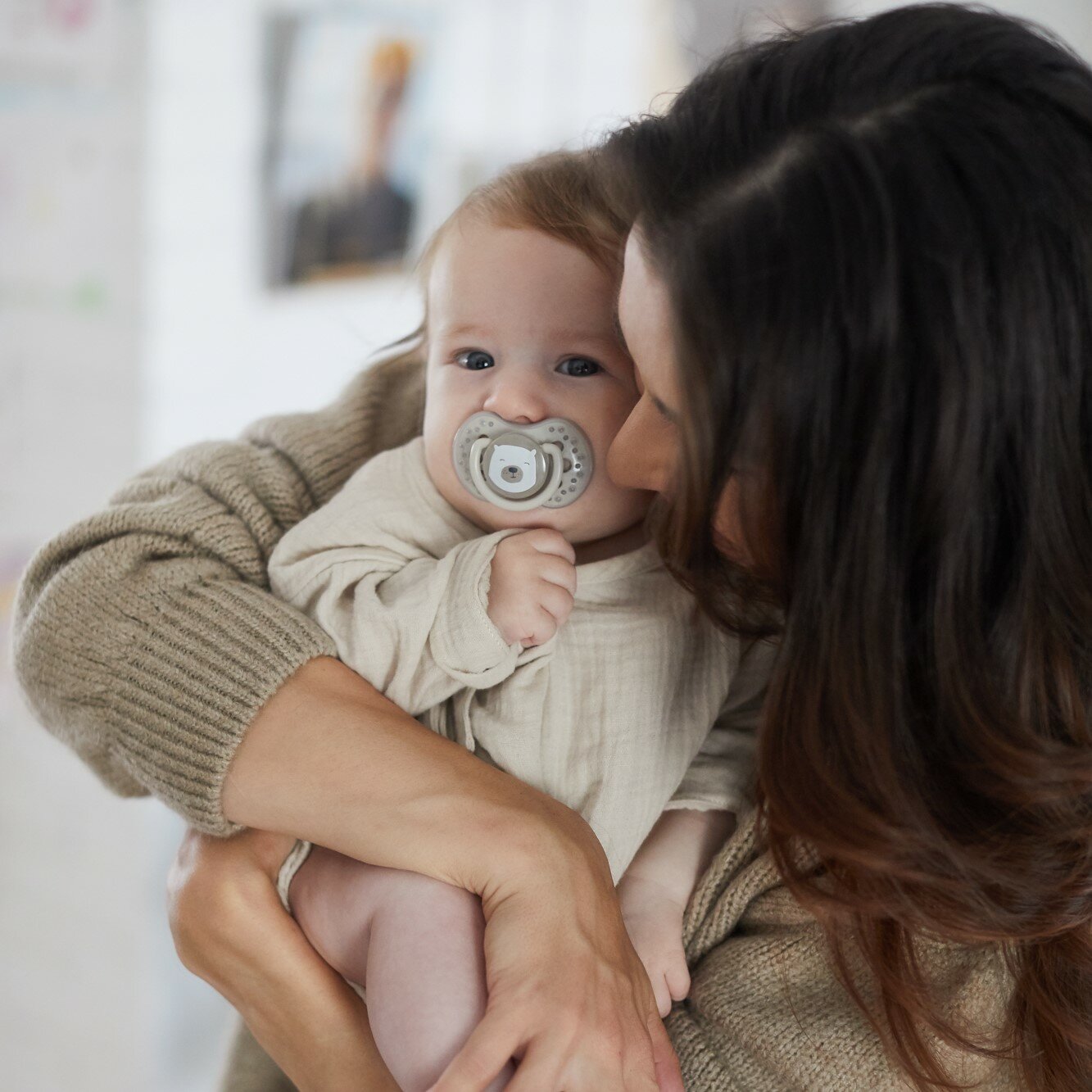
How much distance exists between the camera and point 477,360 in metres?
0.92

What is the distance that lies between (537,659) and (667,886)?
0.75 feet

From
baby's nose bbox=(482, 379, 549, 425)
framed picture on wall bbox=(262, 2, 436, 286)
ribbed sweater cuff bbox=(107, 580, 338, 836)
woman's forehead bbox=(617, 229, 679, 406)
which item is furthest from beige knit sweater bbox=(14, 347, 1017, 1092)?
framed picture on wall bbox=(262, 2, 436, 286)

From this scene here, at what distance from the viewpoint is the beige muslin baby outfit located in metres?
0.89

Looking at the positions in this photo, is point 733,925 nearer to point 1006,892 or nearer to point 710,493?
point 1006,892

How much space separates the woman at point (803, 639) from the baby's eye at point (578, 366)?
0.14 meters

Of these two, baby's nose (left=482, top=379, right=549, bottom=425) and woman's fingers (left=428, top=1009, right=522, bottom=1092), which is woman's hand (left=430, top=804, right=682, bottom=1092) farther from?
baby's nose (left=482, top=379, right=549, bottom=425)

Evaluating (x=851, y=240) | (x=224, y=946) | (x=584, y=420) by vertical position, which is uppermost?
(x=851, y=240)

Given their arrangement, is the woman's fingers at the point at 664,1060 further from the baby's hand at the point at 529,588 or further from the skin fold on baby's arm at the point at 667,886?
the baby's hand at the point at 529,588

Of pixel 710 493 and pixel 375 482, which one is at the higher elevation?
pixel 710 493

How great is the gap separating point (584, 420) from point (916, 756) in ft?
1.16

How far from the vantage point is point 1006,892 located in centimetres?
78

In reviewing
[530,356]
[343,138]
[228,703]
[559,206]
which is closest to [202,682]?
[228,703]

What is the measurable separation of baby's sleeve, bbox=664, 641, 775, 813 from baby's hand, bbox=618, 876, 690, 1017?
7cm

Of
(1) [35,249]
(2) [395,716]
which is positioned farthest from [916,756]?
(1) [35,249]
